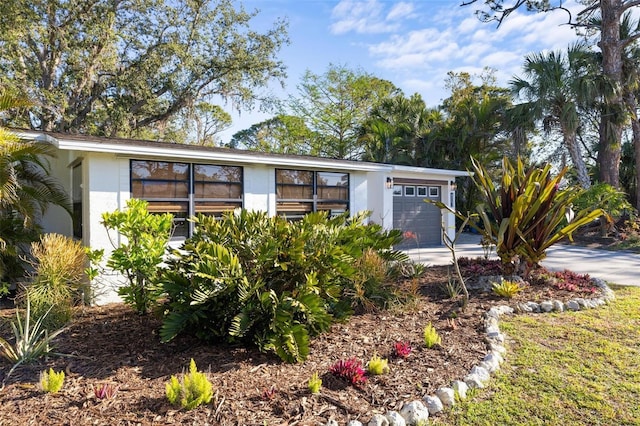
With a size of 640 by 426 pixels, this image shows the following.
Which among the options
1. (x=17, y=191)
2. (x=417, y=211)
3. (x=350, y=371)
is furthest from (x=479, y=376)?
(x=417, y=211)

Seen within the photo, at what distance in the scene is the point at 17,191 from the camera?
18.7 ft

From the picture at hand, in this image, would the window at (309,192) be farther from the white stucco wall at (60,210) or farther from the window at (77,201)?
the white stucco wall at (60,210)

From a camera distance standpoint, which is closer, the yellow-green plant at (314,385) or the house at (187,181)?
the yellow-green plant at (314,385)

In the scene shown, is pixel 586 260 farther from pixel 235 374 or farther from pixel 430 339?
pixel 235 374

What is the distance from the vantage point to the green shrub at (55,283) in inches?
161

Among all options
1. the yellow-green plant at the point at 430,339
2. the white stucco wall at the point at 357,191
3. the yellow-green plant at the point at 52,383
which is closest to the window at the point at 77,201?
the yellow-green plant at the point at 52,383

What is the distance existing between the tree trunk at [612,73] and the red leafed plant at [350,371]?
1600cm

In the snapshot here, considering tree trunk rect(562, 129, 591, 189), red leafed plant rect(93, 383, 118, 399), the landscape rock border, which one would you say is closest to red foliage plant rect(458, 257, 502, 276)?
the landscape rock border

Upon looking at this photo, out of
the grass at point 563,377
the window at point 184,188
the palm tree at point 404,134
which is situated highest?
the palm tree at point 404,134

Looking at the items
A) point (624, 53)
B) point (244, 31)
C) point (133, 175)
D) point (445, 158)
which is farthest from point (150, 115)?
point (624, 53)

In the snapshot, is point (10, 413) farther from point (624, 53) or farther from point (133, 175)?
point (624, 53)

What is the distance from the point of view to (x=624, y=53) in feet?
50.3

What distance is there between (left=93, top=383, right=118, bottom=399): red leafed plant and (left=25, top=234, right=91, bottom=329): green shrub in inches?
58.3

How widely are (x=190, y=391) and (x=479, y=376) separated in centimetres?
230
